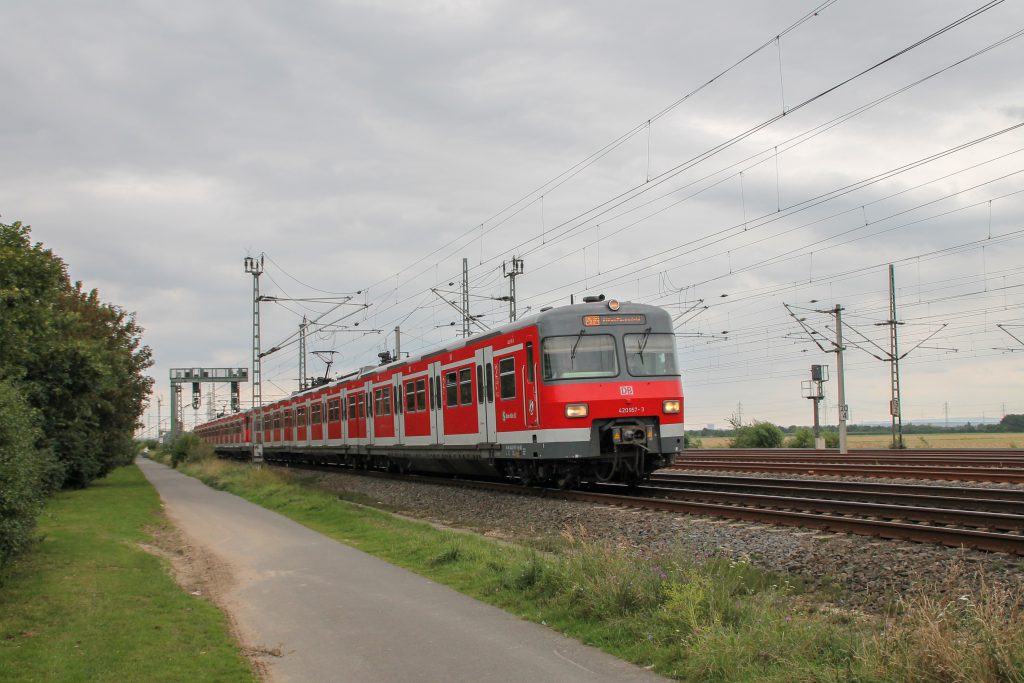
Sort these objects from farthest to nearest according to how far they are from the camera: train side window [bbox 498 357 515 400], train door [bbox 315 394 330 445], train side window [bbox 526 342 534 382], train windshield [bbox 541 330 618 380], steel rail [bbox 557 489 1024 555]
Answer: train door [bbox 315 394 330 445]
train side window [bbox 498 357 515 400]
train side window [bbox 526 342 534 382]
train windshield [bbox 541 330 618 380]
steel rail [bbox 557 489 1024 555]

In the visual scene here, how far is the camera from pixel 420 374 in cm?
2398

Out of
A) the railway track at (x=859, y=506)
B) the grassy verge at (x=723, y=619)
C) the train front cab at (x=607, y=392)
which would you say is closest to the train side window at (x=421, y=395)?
the railway track at (x=859, y=506)

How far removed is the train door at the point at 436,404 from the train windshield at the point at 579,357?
629 cm

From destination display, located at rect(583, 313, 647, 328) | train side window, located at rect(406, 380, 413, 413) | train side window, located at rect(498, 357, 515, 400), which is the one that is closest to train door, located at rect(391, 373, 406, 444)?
train side window, located at rect(406, 380, 413, 413)

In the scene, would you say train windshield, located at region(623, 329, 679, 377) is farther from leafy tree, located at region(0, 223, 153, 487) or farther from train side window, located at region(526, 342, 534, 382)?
leafy tree, located at region(0, 223, 153, 487)

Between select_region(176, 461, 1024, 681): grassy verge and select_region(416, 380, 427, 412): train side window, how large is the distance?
39.8ft

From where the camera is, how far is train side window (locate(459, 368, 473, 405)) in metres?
20.2

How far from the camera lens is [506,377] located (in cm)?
1814

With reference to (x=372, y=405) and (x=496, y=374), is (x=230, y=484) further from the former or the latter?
(x=496, y=374)

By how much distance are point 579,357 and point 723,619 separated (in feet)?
32.9

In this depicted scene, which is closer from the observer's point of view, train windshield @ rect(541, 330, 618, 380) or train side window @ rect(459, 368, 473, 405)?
train windshield @ rect(541, 330, 618, 380)

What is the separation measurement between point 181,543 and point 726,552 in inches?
395

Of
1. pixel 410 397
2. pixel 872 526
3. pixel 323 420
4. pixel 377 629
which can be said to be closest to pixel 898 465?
pixel 410 397

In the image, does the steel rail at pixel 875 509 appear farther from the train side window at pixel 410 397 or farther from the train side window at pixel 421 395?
the train side window at pixel 410 397
